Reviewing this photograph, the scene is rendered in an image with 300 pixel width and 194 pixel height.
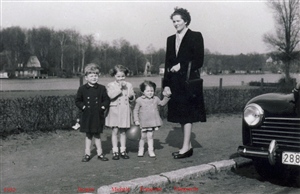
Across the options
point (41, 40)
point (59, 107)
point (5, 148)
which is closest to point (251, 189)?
point (5, 148)

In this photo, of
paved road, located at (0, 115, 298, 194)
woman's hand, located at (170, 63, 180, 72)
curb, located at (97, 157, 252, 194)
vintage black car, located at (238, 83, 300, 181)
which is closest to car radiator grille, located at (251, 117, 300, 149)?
vintage black car, located at (238, 83, 300, 181)

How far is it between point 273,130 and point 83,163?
9.53 ft

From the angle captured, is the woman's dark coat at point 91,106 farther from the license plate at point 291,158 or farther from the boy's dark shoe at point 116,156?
the license plate at point 291,158

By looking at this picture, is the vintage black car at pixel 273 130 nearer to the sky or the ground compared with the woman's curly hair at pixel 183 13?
nearer to the ground

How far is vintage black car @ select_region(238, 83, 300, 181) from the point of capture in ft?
13.5

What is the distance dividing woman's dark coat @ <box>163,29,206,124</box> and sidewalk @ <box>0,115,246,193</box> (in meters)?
0.70

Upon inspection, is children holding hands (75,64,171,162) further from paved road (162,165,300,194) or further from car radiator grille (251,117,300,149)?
car radiator grille (251,117,300,149)

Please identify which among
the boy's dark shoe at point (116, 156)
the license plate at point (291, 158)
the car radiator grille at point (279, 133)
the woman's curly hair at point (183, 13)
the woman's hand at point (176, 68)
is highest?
the woman's curly hair at point (183, 13)

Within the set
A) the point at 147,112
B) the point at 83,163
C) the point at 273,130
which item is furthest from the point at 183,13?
the point at 83,163

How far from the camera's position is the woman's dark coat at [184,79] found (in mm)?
5715

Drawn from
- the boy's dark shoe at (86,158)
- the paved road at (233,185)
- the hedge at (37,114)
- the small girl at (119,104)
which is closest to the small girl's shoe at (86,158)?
the boy's dark shoe at (86,158)

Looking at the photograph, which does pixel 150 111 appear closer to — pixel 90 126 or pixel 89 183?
pixel 90 126

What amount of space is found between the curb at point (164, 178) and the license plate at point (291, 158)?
120 centimetres

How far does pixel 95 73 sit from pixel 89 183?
1.91 meters
